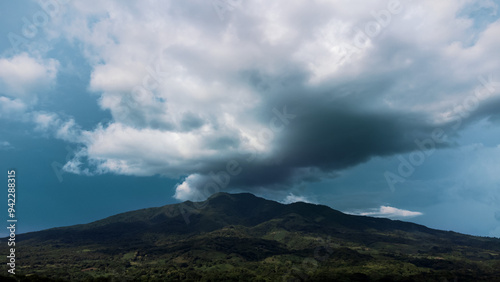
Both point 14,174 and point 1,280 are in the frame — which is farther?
point 1,280

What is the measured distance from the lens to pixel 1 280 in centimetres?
13100

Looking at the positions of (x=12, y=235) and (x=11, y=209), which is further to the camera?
(x=12, y=235)

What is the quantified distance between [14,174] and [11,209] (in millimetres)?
9248

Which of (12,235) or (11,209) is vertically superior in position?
(11,209)

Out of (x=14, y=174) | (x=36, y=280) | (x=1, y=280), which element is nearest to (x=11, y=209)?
(x=14, y=174)

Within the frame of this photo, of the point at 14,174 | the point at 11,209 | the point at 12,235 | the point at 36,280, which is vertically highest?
the point at 14,174

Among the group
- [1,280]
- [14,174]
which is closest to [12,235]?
[14,174]

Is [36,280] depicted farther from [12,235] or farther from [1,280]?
[12,235]

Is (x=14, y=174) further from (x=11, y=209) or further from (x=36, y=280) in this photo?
(x=36, y=280)

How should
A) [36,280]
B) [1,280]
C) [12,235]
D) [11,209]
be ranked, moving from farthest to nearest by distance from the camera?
[36,280], [1,280], [12,235], [11,209]

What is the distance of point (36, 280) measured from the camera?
481 ft

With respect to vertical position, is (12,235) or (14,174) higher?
(14,174)

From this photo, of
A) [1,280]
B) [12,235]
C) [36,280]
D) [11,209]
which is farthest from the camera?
[36,280]

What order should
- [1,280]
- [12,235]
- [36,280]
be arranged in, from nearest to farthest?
1. [12,235]
2. [1,280]
3. [36,280]
